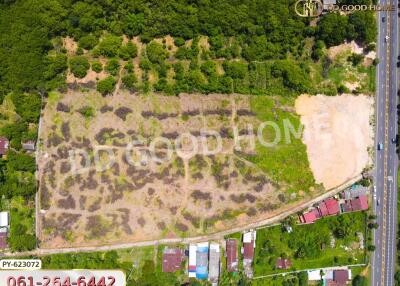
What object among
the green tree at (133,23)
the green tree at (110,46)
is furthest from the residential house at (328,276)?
the green tree at (133,23)

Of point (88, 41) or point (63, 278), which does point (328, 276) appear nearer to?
point (63, 278)

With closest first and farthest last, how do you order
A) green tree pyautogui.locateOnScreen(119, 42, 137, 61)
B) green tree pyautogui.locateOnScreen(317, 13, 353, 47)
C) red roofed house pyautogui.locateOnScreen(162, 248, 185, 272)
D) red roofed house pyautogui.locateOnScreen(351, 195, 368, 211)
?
green tree pyautogui.locateOnScreen(317, 13, 353, 47) < red roofed house pyautogui.locateOnScreen(162, 248, 185, 272) < red roofed house pyautogui.locateOnScreen(351, 195, 368, 211) < green tree pyautogui.locateOnScreen(119, 42, 137, 61)

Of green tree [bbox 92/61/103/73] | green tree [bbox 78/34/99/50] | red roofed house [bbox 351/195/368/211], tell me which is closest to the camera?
red roofed house [bbox 351/195/368/211]

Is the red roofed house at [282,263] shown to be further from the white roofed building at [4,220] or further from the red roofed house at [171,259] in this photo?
the white roofed building at [4,220]

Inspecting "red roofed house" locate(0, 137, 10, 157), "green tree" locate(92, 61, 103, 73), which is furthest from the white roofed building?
"green tree" locate(92, 61, 103, 73)

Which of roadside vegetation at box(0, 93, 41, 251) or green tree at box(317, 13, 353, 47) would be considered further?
roadside vegetation at box(0, 93, 41, 251)

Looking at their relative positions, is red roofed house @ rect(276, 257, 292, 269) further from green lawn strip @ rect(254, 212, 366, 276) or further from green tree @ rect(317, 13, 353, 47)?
green tree @ rect(317, 13, 353, 47)
